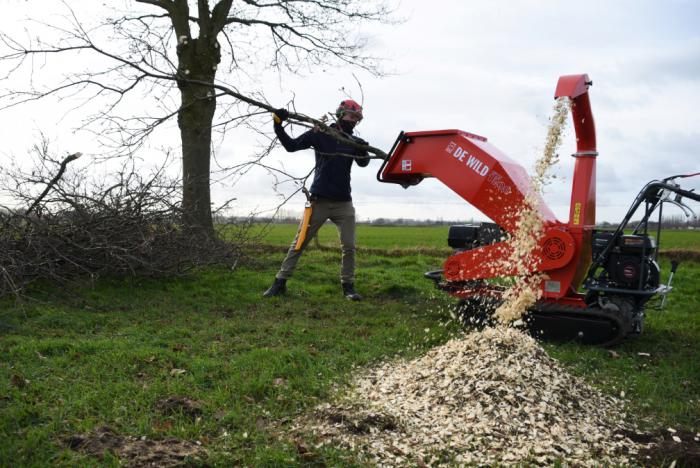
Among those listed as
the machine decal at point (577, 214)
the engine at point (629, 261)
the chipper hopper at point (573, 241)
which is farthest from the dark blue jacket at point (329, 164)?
the engine at point (629, 261)

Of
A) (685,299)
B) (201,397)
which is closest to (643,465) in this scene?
(201,397)

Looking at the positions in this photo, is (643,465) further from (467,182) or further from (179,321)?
(179,321)

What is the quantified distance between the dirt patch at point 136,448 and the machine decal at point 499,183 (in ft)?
11.4

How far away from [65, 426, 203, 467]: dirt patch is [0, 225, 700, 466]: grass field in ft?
0.20

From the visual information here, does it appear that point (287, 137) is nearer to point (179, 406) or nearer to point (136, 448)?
point (179, 406)

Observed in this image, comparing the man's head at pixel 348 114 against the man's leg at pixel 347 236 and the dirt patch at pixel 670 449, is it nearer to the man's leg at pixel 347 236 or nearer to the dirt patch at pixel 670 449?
the man's leg at pixel 347 236

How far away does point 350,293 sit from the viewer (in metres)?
7.83

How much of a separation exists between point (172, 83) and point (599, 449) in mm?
7094

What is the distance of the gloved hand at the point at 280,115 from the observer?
22.4 feet

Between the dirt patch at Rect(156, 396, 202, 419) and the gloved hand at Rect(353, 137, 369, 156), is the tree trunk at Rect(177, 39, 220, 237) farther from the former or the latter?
the dirt patch at Rect(156, 396, 202, 419)

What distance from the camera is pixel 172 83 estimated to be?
8391 millimetres

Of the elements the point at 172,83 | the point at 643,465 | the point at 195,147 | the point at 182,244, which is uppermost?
the point at 172,83

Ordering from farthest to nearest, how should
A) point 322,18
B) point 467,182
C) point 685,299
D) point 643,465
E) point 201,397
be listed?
1. point 322,18
2. point 685,299
3. point 467,182
4. point 201,397
5. point 643,465

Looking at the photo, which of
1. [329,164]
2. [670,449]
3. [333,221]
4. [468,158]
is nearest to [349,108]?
[329,164]
